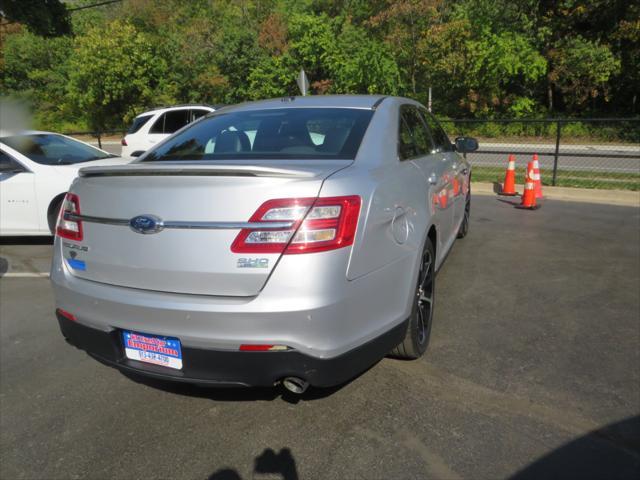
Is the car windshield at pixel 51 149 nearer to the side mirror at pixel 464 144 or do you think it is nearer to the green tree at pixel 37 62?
the side mirror at pixel 464 144

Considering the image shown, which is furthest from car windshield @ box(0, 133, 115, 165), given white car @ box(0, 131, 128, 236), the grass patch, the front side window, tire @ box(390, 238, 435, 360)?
the grass patch

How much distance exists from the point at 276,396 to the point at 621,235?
18.7 feet

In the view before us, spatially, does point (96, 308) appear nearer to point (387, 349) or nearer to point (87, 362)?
point (87, 362)

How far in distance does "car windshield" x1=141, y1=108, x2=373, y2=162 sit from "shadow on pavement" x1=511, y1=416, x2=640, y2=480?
173 centimetres

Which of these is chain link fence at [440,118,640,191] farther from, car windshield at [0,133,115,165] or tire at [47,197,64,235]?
tire at [47,197,64,235]

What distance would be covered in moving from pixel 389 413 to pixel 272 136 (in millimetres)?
1764

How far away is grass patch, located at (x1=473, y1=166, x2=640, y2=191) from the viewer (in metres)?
10.6

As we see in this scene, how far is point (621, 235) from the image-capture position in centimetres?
661

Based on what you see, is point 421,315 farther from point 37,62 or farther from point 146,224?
point 37,62

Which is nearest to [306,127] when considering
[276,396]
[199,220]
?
[199,220]

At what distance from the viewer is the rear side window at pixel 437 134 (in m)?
4.46

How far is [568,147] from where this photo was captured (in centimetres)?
1533

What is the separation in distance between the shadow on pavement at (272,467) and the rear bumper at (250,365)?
41cm

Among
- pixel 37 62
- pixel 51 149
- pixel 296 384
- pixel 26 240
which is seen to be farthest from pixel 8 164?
pixel 37 62
